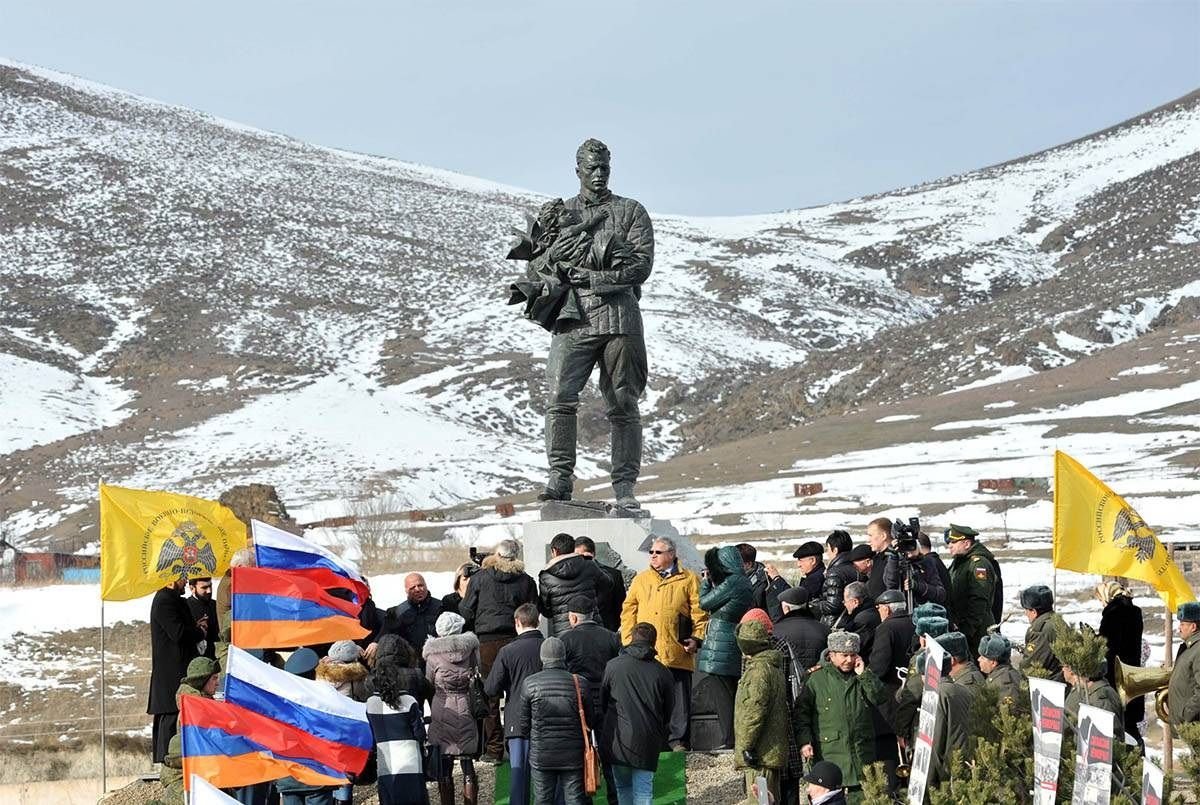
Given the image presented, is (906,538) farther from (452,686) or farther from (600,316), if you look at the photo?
(600,316)

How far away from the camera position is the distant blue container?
2577cm

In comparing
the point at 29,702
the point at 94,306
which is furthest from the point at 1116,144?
the point at 29,702

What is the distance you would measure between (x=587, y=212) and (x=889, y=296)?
325 feet

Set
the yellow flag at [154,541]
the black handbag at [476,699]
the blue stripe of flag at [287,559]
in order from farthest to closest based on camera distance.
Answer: the yellow flag at [154,541]
the blue stripe of flag at [287,559]
the black handbag at [476,699]

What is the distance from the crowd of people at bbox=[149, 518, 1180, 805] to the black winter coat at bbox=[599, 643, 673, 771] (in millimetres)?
12

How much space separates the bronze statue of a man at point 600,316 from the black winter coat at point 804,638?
4100mm

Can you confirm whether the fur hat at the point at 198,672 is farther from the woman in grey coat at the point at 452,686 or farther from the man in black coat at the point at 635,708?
the man in black coat at the point at 635,708

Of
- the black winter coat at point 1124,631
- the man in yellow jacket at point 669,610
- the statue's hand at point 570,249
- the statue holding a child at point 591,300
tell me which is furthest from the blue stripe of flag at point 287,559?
the black winter coat at point 1124,631

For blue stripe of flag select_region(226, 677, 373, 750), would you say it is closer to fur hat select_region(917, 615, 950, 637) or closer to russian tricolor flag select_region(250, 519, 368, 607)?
russian tricolor flag select_region(250, 519, 368, 607)

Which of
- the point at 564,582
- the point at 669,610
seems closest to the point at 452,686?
the point at 564,582

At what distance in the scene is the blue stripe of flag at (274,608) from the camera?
11977 millimetres

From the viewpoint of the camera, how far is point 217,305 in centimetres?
9081

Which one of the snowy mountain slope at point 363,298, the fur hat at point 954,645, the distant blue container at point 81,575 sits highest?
the snowy mountain slope at point 363,298

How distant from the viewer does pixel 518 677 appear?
10.6m
